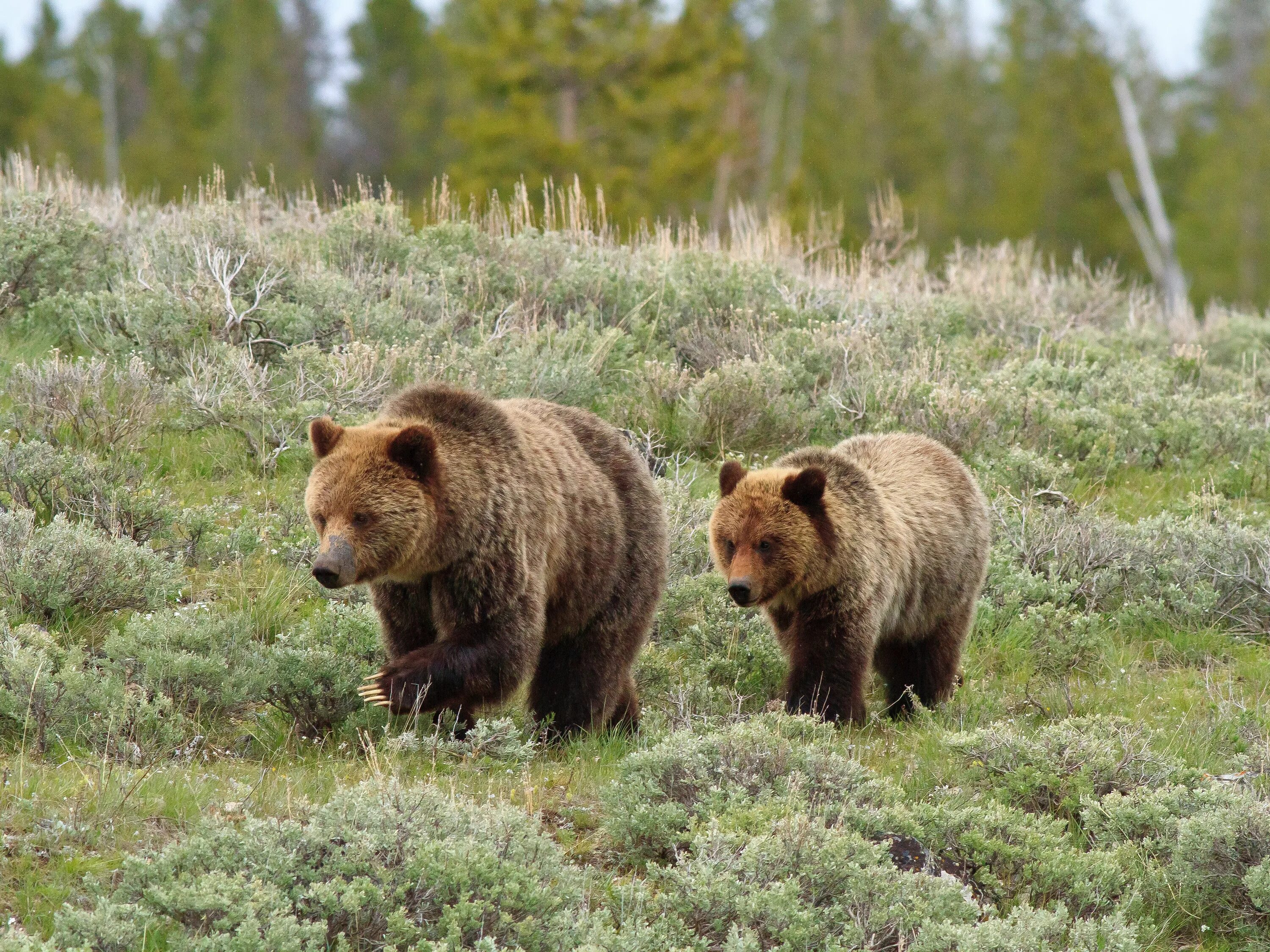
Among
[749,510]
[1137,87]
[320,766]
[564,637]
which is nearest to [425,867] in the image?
[320,766]

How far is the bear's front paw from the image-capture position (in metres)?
5.58

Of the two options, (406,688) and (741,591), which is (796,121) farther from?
(406,688)

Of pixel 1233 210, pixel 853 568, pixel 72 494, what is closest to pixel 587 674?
pixel 853 568

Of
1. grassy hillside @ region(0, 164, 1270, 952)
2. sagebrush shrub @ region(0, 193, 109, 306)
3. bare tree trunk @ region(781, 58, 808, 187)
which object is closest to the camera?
grassy hillside @ region(0, 164, 1270, 952)

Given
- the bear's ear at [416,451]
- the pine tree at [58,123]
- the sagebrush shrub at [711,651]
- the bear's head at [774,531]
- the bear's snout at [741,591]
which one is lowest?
the sagebrush shrub at [711,651]

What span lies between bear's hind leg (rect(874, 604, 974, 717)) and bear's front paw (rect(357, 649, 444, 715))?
9.21 ft

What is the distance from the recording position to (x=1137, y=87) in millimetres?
51094

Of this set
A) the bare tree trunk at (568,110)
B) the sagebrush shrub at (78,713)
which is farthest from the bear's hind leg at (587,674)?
the bare tree trunk at (568,110)

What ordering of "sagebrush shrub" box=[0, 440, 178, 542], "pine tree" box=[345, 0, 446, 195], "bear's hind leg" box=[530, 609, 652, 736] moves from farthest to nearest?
"pine tree" box=[345, 0, 446, 195], "sagebrush shrub" box=[0, 440, 178, 542], "bear's hind leg" box=[530, 609, 652, 736]

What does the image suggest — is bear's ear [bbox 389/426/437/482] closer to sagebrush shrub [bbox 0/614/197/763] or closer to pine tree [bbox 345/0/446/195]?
sagebrush shrub [bbox 0/614/197/763]

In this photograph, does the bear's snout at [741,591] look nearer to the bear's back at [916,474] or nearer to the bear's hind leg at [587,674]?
the bear's hind leg at [587,674]

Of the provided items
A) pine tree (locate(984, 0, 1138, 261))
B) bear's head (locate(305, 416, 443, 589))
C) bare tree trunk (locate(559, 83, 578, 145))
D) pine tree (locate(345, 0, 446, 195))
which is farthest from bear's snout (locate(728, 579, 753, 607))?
pine tree (locate(345, 0, 446, 195))

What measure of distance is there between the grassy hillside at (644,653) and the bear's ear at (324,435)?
3.06 ft

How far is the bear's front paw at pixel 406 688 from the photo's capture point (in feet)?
18.3
